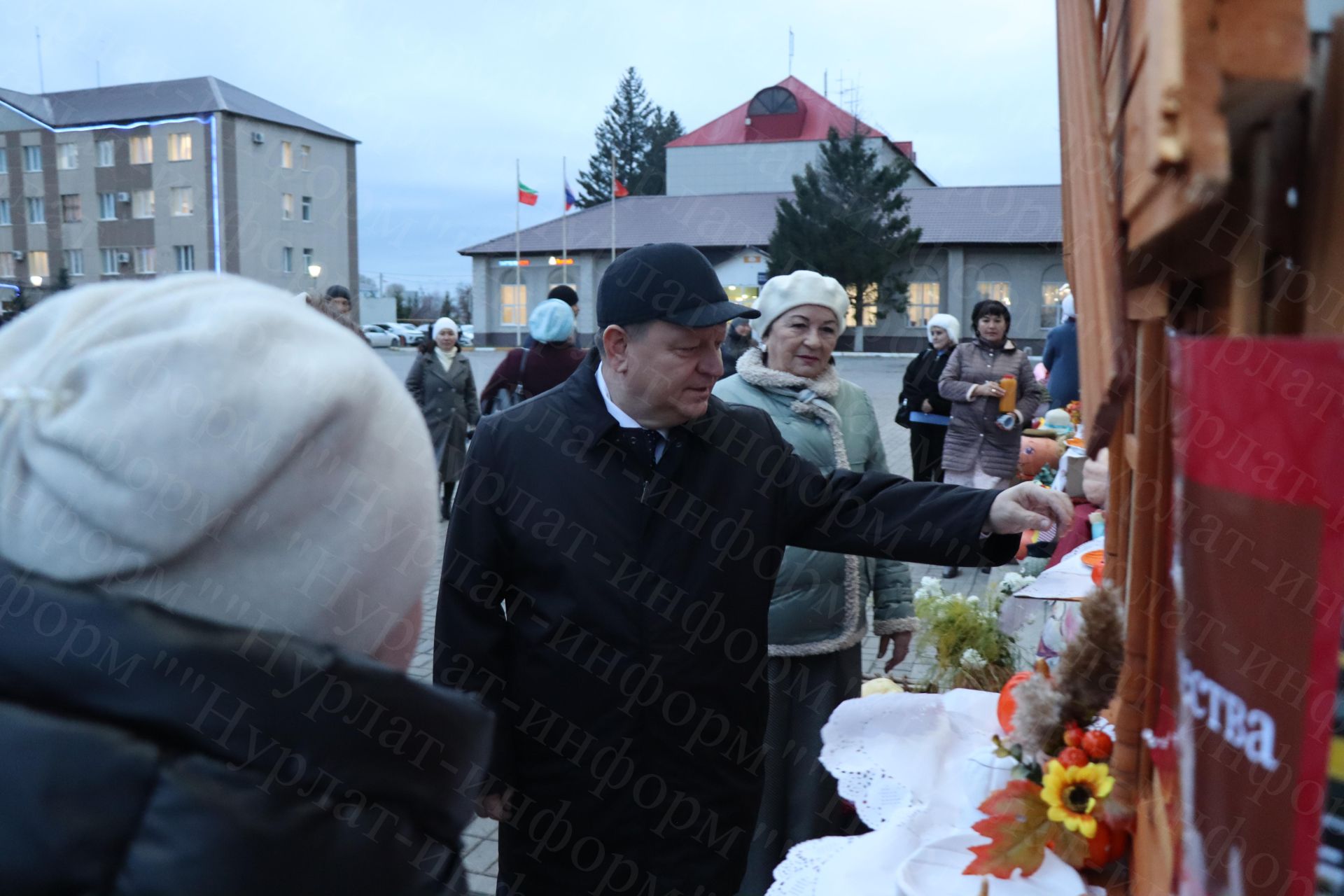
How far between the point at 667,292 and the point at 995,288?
138ft

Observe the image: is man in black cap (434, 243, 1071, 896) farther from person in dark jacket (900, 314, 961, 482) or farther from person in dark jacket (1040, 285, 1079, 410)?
person in dark jacket (1040, 285, 1079, 410)

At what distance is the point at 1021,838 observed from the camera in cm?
191

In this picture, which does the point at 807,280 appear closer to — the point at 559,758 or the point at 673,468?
the point at 673,468

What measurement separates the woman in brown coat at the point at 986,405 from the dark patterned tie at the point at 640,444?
5.69 m

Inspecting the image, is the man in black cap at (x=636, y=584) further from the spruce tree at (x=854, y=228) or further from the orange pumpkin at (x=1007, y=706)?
the spruce tree at (x=854, y=228)

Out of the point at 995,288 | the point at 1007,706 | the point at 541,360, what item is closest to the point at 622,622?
the point at 1007,706

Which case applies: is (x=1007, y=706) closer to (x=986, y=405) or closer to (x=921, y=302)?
(x=986, y=405)

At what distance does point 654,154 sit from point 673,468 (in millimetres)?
71013

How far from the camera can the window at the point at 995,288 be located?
4181 centimetres

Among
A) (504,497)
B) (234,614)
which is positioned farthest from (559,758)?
(234,614)

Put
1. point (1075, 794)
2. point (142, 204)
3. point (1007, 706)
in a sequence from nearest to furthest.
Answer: point (1075, 794)
point (1007, 706)
point (142, 204)

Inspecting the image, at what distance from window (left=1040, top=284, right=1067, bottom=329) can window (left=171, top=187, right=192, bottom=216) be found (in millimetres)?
35553

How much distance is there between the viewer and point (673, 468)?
262 centimetres

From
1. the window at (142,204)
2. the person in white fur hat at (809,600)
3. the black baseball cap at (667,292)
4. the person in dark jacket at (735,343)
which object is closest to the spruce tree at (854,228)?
the window at (142,204)
